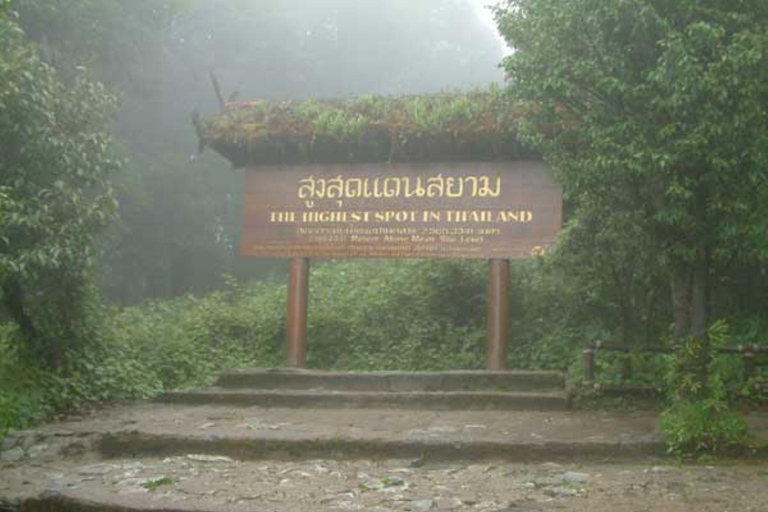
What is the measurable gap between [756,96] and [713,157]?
62 cm

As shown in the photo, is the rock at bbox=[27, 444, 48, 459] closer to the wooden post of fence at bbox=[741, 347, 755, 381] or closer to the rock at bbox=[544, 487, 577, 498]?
the rock at bbox=[544, 487, 577, 498]

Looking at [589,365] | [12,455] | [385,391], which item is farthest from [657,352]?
[12,455]

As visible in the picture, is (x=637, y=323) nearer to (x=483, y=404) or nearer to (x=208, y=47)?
(x=483, y=404)

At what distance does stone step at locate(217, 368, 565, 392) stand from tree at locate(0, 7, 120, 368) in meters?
2.05

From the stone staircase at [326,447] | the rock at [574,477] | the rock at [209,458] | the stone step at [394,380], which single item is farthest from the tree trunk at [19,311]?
the rock at [574,477]

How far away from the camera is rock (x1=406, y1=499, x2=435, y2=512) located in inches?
233

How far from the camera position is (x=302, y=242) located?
39.3 feet

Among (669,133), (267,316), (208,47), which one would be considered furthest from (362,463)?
(208,47)

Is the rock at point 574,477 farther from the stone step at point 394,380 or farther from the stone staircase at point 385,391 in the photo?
the stone step at point 394,380

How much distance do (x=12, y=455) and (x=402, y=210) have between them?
561 cm

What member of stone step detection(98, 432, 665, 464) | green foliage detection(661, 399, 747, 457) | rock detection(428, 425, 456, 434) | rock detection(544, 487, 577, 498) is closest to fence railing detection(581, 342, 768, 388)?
green foliage detection(661, 399, 747, 457)

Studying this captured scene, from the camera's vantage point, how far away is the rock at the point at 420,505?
5.93 metres

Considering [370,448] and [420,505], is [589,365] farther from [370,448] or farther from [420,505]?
[420,505]

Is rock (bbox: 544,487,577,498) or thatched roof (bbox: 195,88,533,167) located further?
thatched roof (bbox: 195,88,533,167)
